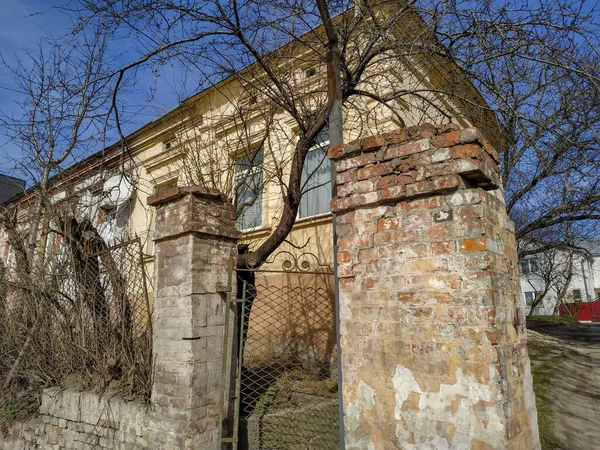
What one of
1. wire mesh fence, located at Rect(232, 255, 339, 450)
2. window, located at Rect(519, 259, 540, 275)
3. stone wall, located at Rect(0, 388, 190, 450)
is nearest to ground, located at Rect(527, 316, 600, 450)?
wire mesh fence, located at Rect(232, 255, 339, 450)

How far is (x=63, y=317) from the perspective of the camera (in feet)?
18.5

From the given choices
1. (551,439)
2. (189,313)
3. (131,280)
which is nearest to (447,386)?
(189,313)

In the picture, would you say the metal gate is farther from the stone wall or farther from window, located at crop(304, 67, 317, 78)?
window, located at crop(304, 67, 317, 78)

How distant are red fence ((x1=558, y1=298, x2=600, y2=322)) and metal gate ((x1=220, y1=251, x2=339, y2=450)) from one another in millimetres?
30439

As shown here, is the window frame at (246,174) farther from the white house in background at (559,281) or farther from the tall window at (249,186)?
the white house in background at (559,281)

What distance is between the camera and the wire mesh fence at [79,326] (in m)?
4.59

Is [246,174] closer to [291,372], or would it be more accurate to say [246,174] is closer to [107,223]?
[291,372]

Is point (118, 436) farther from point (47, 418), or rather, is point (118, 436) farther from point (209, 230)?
point (209, 230)

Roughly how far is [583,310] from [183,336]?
3516cm

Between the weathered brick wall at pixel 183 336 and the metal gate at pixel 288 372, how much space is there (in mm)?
227

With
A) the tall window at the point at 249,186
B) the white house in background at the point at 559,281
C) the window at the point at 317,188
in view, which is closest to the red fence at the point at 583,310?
the white house in background at the point at 559,281

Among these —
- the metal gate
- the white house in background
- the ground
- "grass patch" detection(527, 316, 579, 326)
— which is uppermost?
the white house in background

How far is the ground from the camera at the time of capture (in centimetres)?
448

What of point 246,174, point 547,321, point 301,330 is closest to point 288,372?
point 301,330
